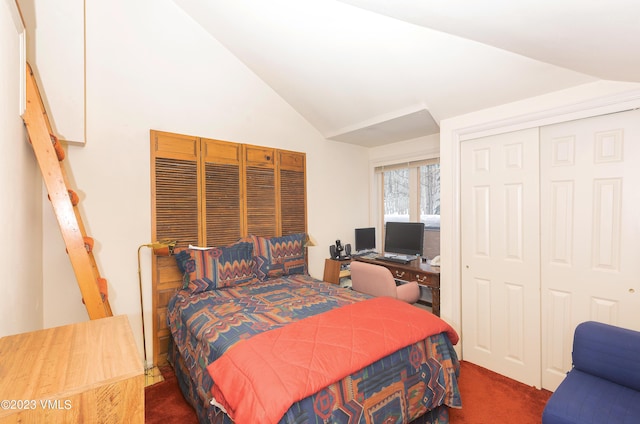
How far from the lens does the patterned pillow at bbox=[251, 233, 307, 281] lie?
9.98ft

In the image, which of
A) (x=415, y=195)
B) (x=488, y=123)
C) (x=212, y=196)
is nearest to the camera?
(x=488, y=123)

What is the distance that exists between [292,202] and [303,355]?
2332 mm

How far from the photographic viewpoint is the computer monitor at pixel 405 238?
11.7ft

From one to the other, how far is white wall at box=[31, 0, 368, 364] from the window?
207cm

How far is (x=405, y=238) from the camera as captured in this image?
371 centimetres

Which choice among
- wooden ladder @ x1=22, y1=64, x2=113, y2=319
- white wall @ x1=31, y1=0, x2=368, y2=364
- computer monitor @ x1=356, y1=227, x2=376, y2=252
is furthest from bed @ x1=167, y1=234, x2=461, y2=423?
computer monitor @ x1=356, y1=227, x2=376, y2=252

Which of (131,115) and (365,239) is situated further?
(365,239)

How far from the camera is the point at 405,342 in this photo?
67.2 inches

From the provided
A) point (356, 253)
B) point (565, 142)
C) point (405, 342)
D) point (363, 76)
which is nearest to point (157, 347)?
point (405, 342)

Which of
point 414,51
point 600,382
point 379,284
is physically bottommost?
point 600,382

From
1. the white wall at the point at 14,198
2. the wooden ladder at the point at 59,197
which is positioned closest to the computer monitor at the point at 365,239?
the wooden ladder at the point at 59,197

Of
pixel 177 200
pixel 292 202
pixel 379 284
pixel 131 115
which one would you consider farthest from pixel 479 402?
pixel 131 115

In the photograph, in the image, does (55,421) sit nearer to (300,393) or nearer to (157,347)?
(300,393)

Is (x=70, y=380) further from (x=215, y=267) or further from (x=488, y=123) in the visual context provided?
(x=488, y=123)
